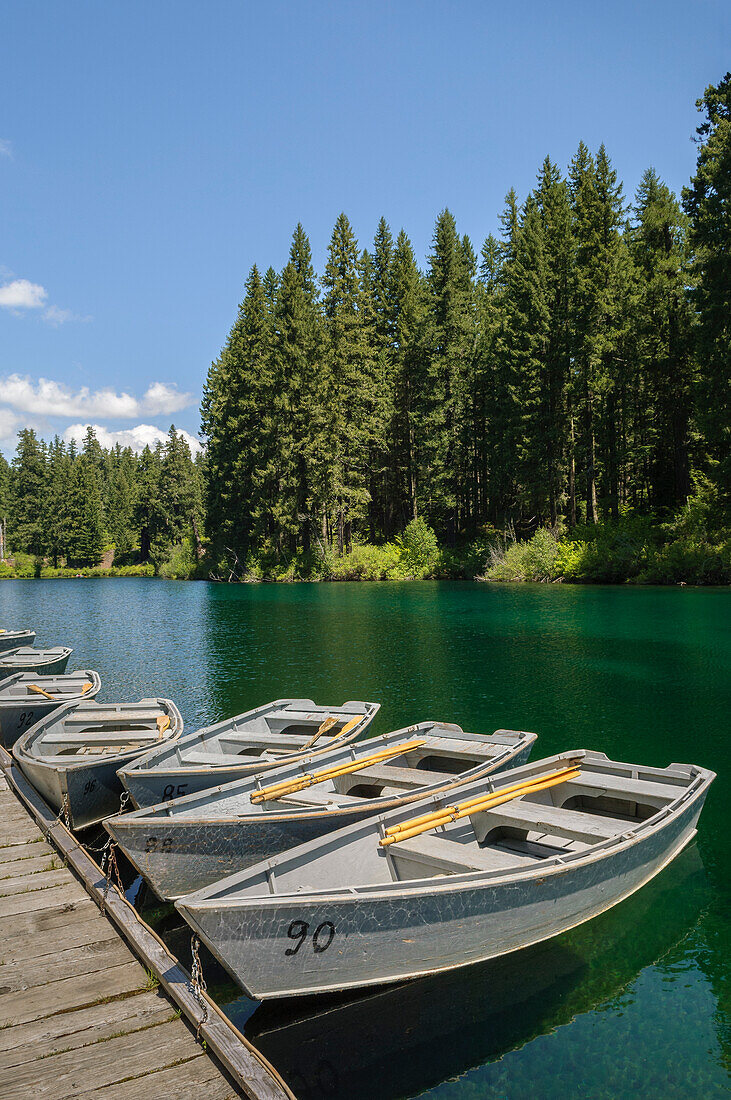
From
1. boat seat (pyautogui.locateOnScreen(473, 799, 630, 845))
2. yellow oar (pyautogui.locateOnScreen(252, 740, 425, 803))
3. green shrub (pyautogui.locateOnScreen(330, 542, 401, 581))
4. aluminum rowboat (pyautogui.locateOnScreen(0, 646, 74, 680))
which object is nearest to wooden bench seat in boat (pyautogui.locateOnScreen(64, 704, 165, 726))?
yellow oar (pyautogui.locateOnScreen(252, 740, 425, 803))

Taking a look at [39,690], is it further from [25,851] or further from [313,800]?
[313,800]

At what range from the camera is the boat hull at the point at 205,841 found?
6.95m

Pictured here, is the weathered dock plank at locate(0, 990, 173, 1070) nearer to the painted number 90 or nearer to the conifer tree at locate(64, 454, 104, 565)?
the painted number 90

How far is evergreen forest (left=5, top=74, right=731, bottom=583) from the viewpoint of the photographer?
40875mm

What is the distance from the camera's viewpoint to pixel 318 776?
8805mm

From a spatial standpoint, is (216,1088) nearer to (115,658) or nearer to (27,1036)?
(27,1036)

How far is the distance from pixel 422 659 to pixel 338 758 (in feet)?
44.4

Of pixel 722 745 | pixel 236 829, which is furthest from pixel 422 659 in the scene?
pixel 236 829

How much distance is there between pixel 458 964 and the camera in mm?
6141

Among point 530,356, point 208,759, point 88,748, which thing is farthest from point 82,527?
point 208,759

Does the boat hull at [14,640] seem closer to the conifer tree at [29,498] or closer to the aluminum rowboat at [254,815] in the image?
the aluminum rowboat at [254,815]

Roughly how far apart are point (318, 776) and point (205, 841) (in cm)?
197

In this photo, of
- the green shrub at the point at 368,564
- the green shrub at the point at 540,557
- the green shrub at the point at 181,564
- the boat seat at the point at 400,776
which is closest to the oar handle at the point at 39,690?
the boat seat at the point at 400,776

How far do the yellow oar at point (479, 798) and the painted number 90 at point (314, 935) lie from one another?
1.52m
